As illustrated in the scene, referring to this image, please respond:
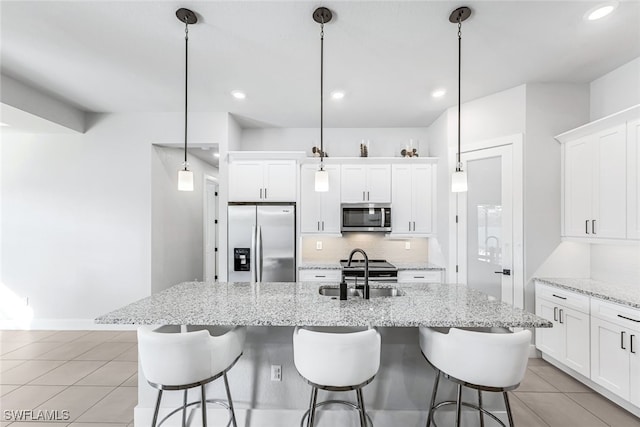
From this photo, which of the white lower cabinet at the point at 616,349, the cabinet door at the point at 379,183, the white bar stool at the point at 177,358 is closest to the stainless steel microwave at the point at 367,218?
the cabinet door at the point at 379,183

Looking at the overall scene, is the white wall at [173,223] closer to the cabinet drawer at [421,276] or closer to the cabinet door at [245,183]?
the cabinet door at [245,183]

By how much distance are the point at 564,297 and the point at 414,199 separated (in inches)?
78.9

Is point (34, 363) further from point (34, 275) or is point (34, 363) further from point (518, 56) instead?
point (518, 56)

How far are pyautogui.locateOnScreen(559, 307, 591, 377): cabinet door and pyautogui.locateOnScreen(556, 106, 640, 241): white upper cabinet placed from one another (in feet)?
2.50

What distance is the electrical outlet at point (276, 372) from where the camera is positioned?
211 centimetres

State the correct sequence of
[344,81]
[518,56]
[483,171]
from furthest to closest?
[483,171] < [344,81] < [518,56]

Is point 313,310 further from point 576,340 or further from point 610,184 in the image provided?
point 610,184

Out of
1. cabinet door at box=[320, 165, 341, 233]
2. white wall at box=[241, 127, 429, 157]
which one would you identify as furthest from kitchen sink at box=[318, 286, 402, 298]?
white wall at box=[241, 127, 429, 157]

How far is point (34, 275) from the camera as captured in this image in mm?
4047

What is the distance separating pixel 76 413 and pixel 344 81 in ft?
12.2

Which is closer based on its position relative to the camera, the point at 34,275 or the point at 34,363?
the point at 34,363

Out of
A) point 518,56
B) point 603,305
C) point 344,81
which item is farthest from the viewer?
point 344,81

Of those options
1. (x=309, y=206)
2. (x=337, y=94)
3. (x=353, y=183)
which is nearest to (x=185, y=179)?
(x=337, y=94)

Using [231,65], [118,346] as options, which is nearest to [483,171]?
[231,65]
